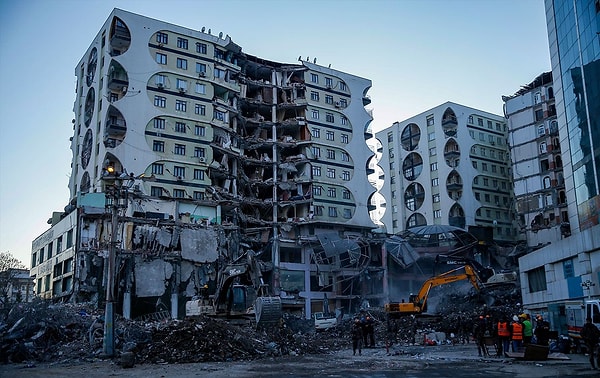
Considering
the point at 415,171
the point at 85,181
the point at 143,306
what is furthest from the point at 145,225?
the point at 415,171

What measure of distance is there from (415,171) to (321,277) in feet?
103

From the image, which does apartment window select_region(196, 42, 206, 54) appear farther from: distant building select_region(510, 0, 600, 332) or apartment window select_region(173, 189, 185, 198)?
distant building select_region(510, 0, 600, 332)

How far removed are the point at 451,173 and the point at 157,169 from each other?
4748 cm

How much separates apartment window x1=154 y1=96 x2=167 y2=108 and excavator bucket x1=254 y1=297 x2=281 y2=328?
126ft

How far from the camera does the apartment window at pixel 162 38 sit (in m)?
65.3

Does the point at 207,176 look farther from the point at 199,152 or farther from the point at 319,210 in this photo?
the point at 319,210

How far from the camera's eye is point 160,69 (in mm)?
64562

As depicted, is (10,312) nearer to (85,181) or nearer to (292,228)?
(85,181)

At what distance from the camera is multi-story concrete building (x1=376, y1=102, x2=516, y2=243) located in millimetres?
89688

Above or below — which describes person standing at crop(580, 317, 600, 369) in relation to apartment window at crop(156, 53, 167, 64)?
below

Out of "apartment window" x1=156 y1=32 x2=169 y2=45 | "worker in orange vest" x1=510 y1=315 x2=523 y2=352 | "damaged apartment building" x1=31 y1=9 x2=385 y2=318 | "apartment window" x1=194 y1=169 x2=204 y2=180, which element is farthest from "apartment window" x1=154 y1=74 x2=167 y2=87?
"worker in orange vest" x1=510 y1=315 x2=523 y2=352

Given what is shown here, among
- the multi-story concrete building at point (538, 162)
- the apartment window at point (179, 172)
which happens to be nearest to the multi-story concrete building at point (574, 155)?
the multi-story concrete building at point (538, 162)

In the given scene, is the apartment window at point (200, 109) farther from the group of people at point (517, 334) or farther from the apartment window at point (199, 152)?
the group of people at point (517, 334)

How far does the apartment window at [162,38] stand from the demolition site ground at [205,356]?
38.5 m
